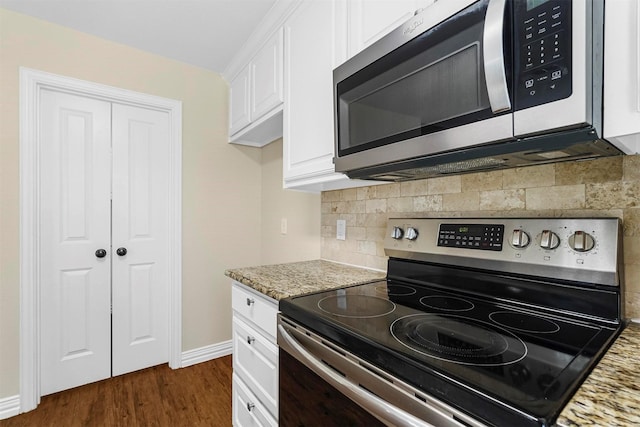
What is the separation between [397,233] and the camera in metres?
1.38

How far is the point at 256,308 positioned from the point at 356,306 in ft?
1.79

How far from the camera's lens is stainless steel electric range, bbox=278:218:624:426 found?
1.86ft

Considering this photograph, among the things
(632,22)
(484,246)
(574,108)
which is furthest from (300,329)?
(632,22)

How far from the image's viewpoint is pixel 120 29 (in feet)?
6.80

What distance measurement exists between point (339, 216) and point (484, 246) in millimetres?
892

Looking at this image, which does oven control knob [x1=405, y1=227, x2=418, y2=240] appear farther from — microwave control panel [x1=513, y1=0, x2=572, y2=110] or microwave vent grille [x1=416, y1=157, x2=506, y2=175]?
microwave control panel [x1=513, y1=0, x2=572, y2=110]

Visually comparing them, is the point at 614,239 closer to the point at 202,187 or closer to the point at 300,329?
the point at 300,329

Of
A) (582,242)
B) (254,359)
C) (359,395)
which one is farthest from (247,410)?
(582,242)

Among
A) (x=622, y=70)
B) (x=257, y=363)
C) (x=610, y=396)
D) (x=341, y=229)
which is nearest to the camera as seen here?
(x=610, y=396)

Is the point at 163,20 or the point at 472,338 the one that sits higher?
the point at 163,20

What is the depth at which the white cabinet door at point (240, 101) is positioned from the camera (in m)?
2.27

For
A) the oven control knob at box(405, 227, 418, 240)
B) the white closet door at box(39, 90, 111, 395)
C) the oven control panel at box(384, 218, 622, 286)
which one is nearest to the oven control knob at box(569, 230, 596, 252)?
the oven control panel at box(384, 218, 622, 286)

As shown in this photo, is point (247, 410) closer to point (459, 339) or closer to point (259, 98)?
point (459, 339)

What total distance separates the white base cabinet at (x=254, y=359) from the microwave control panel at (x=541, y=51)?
1048 millimetres
